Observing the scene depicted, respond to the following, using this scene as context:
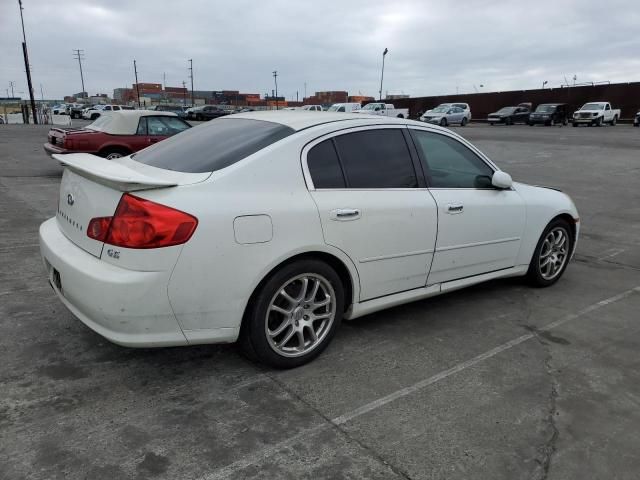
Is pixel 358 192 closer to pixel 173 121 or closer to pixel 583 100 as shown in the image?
pixel 173 121

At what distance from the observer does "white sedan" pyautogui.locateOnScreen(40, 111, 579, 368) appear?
2711 mm

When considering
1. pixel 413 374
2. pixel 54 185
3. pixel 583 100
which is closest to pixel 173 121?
pixel 54 185

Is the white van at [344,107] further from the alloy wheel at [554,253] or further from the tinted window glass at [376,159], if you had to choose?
the tinted window glass at [376,159]

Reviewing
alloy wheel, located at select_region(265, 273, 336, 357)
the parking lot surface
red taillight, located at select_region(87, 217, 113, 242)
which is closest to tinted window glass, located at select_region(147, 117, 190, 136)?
the parking lot surface

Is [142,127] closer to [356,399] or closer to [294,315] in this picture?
[294,315]

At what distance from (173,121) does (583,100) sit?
47019mm

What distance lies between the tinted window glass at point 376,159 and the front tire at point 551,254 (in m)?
1.80

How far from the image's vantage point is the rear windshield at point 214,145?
10.3 ft

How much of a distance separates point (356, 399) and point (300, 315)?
0.62 meters

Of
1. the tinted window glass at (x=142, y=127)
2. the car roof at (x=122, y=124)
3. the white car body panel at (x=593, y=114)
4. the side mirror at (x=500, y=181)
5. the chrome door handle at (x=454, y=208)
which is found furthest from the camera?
the white car body panel at (x=593, y=114)

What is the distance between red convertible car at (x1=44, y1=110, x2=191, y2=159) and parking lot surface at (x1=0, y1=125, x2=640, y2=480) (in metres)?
6.55

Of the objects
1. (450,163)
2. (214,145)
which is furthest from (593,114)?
(214,145)

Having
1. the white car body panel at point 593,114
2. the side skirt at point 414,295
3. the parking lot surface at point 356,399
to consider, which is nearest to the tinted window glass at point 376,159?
the side skirt at point 414,295

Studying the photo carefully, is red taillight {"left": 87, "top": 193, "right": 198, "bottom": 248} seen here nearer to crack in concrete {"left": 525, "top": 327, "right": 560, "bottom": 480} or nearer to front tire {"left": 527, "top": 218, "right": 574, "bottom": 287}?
crack in concrete {"left": 525, "top": 327, "right": 560, "bottom": 480}
